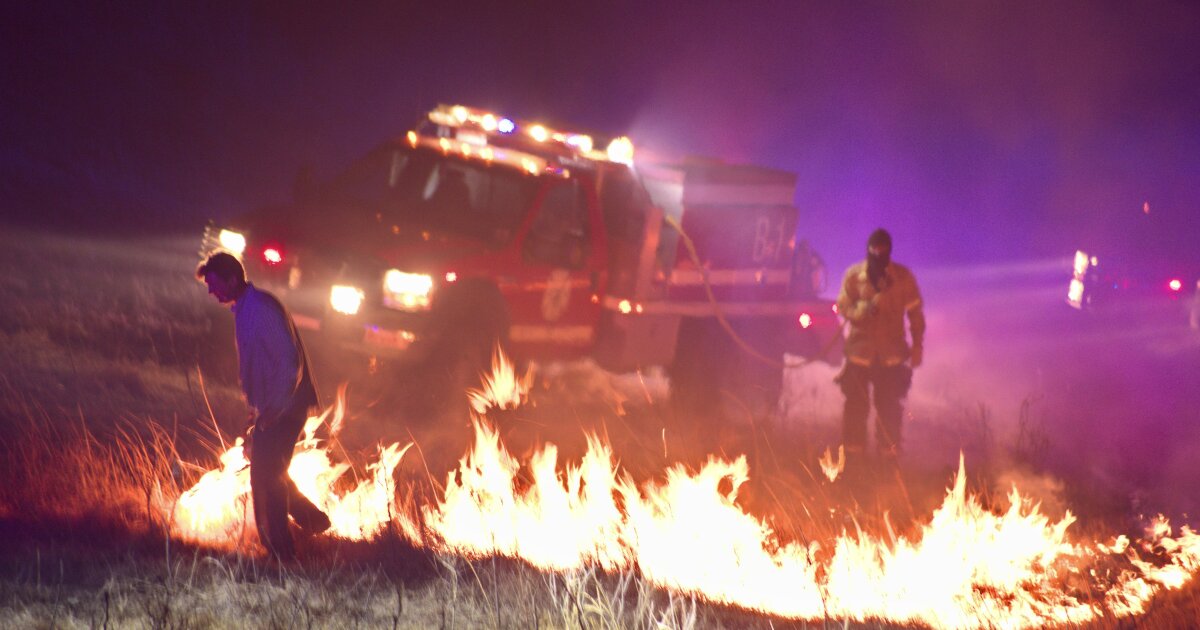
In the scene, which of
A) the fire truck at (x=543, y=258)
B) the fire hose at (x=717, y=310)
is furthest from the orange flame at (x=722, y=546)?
the fire hose at (x=717, y=310)

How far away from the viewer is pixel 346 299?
402 inches

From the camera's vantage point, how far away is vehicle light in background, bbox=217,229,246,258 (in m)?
10.6

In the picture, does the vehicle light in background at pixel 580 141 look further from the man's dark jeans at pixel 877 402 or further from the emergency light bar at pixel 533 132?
the man's dark jeans at pixel 877 402

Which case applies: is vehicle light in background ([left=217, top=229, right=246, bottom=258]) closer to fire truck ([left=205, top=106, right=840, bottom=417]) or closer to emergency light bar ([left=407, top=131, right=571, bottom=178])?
fire truck ([left=205, top=106, right=840, bottom=417])

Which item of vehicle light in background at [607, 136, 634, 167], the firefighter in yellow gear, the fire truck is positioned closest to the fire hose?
A: the fire truck

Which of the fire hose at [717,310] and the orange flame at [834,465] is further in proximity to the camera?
the fire hose at [717,310]

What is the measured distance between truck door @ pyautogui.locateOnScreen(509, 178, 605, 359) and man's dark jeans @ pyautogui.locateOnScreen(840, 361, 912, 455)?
7.82 ft

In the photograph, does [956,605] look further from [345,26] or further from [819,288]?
[345,26]

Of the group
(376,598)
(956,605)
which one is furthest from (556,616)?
(956,605)

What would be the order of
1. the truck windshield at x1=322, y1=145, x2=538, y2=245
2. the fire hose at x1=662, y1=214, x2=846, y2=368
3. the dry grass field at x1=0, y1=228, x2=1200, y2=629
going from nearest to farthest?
the dry grass field at x1=0, y1=228, x2=1200, y2=629 < the truck windshield at x1=322, y1=145, x2=538, y2=245 < the fire hose at x1=662, y1=214, x2=846, y2=368

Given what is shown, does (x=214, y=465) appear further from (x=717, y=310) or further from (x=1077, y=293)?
(x=1077, y=293)

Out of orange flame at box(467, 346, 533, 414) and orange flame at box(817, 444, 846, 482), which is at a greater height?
orange flame at box(467, 346, 533, 414)

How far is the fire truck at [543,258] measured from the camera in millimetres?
10328

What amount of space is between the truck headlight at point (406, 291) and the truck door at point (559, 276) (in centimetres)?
98
